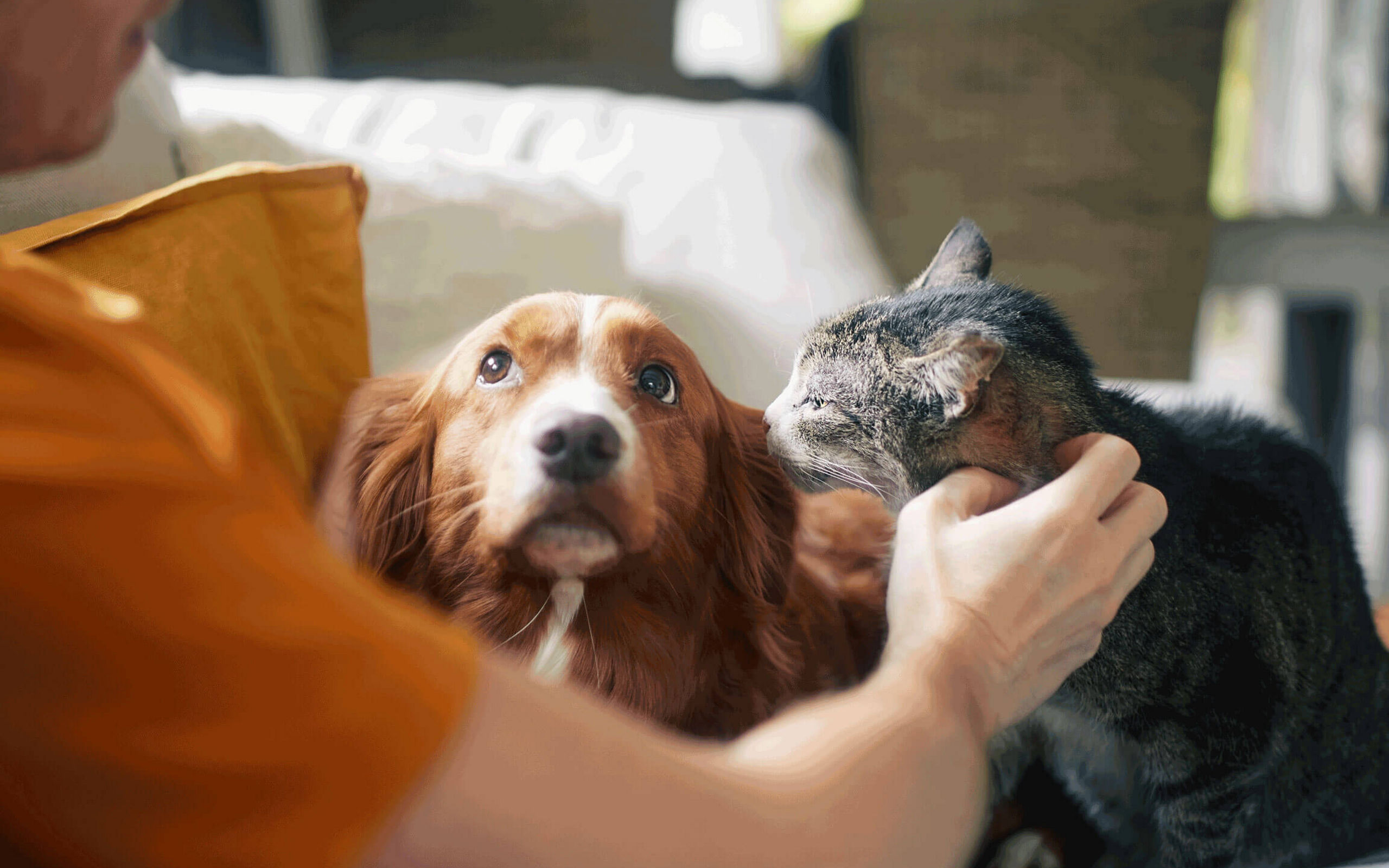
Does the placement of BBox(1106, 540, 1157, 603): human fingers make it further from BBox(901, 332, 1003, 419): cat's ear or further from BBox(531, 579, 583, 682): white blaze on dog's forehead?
BBox(531, 579, 583, 682): white blaze on dog's forehead

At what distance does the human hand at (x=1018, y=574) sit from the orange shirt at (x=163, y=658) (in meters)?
0.34

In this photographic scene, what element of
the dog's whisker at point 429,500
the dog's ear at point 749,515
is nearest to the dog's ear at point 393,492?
the dog's whisker at point 429,500

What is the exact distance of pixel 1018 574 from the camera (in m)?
0.56

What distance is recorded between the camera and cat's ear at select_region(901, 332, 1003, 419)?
694 millimetres

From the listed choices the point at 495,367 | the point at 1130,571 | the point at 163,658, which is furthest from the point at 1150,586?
the point at 163,658

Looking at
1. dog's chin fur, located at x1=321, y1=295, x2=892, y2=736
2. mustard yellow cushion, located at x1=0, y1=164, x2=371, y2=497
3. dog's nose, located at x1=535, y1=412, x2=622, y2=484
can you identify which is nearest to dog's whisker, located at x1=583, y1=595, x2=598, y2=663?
dog's chin fur, located at x1=321, y1=295, x2=892, y2=736

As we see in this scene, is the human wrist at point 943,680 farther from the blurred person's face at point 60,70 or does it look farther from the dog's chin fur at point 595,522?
the blurred person's face at point 60,70

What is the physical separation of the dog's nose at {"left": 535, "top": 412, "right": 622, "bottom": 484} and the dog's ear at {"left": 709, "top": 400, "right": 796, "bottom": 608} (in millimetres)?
134

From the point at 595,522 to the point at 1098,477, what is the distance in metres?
0.41

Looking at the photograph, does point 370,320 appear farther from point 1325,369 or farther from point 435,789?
point 1325,369

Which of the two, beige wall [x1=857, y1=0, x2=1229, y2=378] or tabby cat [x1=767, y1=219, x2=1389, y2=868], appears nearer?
tabby cat [x1=767, y1=219, x2=1389, y2=868]

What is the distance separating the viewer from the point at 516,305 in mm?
606

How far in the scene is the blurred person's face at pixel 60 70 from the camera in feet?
1.43

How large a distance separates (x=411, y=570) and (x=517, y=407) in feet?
0.48
